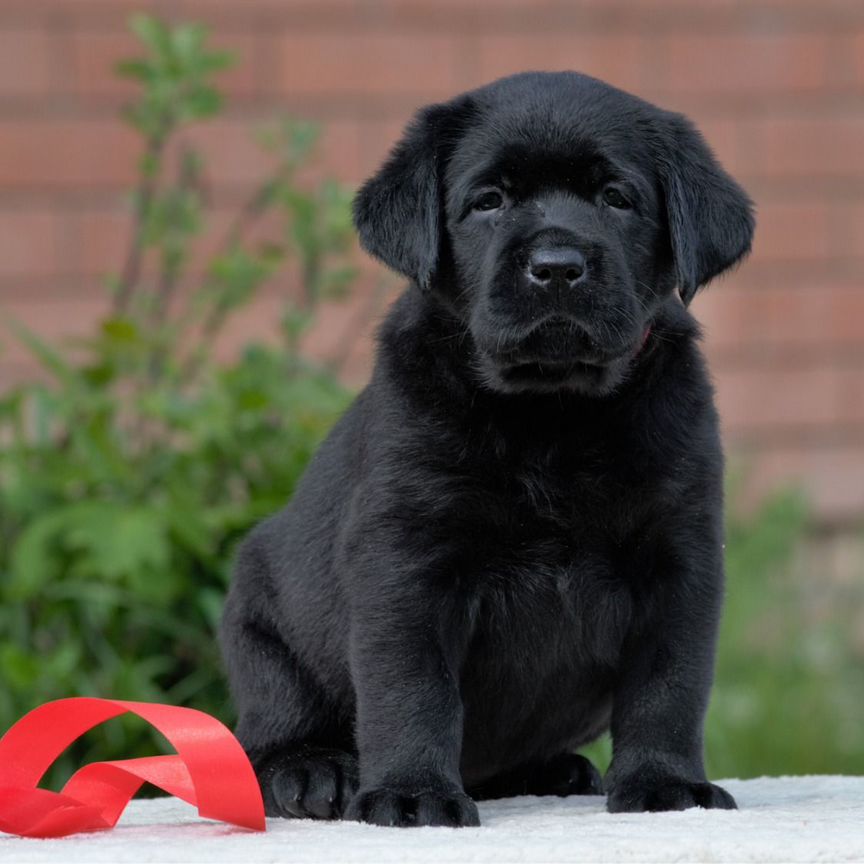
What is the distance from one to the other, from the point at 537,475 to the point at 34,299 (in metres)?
3.43

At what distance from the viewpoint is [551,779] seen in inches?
129

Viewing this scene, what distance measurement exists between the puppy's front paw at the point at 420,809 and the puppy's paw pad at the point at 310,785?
22 cm

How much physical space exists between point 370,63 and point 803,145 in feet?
5.34

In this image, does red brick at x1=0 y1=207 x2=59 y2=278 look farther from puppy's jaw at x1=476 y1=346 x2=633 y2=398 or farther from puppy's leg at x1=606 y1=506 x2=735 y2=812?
puppy's leg at x1=606 y1=506 x2=735 y2=812

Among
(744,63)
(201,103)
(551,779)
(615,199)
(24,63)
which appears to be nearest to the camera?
(615,199)

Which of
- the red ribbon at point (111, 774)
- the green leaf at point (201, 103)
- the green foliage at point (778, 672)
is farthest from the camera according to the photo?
the green foliage at point (778, 672)

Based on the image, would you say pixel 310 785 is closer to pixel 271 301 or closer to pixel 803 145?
pixel 271 301

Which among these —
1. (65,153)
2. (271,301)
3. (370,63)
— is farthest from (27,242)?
(370,63)

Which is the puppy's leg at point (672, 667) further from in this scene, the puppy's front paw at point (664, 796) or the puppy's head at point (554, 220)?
the puppy's head at point (554, 220)

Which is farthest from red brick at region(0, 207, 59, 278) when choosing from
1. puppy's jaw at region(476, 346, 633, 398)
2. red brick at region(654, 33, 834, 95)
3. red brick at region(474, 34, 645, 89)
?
puppy's jaw at region(476, 346, 633, 398)

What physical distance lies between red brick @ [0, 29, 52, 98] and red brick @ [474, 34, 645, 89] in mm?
1475

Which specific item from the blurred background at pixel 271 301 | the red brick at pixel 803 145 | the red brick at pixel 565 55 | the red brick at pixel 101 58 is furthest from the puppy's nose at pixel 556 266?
the red brick at pixel 803 145

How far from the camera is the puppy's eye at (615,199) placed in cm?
288

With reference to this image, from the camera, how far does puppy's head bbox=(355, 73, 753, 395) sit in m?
2.72
